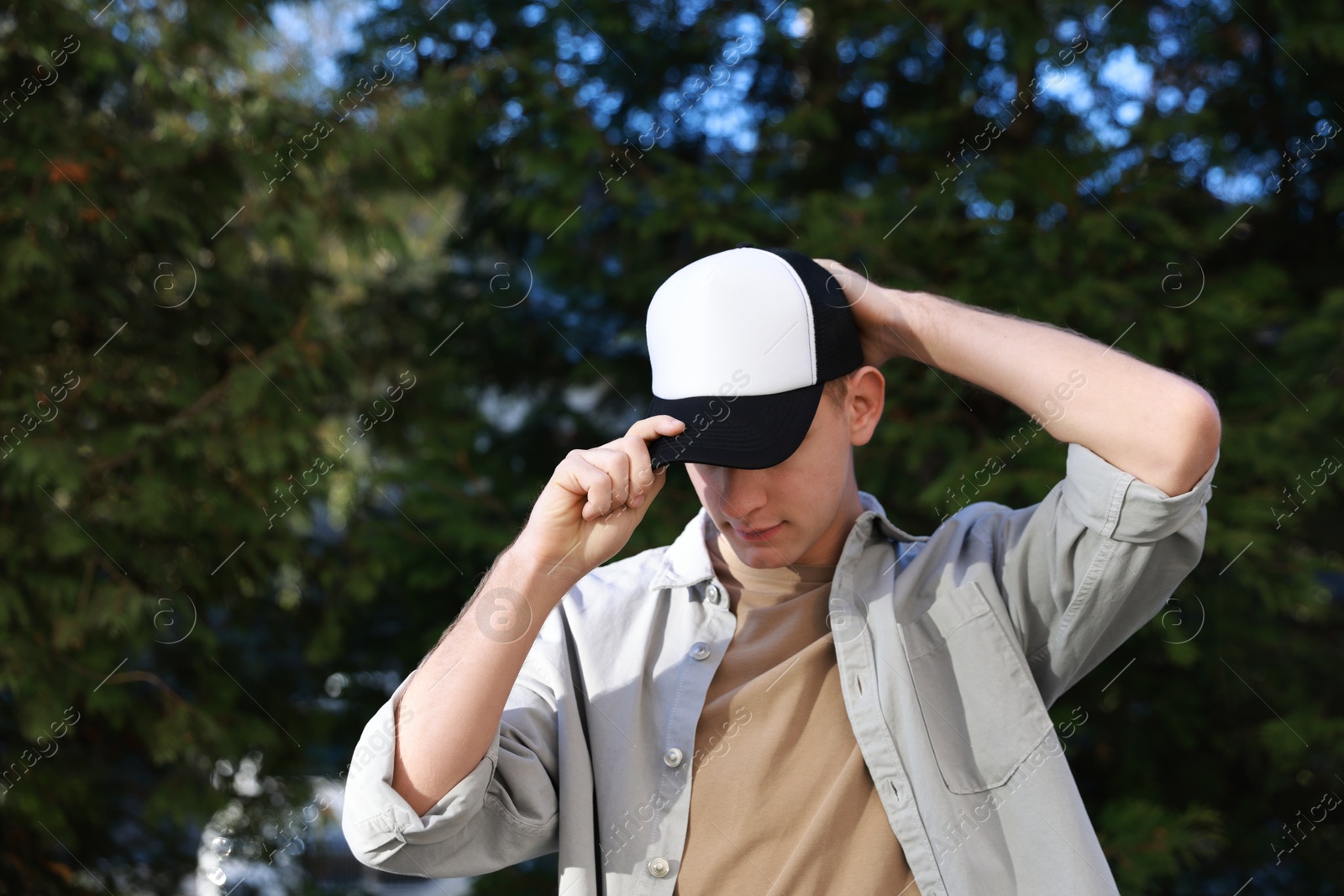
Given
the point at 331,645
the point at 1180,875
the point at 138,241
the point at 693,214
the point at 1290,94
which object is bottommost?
the point at 1180,875

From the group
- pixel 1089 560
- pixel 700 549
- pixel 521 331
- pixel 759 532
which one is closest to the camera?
pixel 1089 560

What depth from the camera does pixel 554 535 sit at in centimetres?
153

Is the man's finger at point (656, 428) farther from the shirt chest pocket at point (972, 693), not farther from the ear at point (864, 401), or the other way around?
the shirt chest pocket at point (972, 693)

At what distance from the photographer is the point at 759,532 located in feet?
5.72

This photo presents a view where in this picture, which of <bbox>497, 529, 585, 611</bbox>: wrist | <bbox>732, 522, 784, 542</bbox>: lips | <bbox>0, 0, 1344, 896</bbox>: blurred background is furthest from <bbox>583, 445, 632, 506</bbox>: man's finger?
<bbox>0, 0, 1344, 896</bbox>: blurred background

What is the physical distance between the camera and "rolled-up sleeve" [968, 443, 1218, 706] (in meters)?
1.56

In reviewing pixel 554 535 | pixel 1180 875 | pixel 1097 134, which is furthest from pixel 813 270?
pixel 1180 875

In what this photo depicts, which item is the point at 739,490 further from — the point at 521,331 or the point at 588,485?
the point at 521,331

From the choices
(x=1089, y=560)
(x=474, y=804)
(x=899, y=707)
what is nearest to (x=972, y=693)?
(x=899, y=707)

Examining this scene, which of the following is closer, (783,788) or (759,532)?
(783,788)

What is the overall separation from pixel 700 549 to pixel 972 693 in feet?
1.61

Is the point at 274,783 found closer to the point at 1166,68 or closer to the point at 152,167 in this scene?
the point at 152,167

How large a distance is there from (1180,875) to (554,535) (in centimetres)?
325

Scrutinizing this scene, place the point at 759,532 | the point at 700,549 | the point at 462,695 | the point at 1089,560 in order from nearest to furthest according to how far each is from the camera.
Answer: the point at 462,695, the point at 1089,560, the point at 759,532, the point at 700,549
